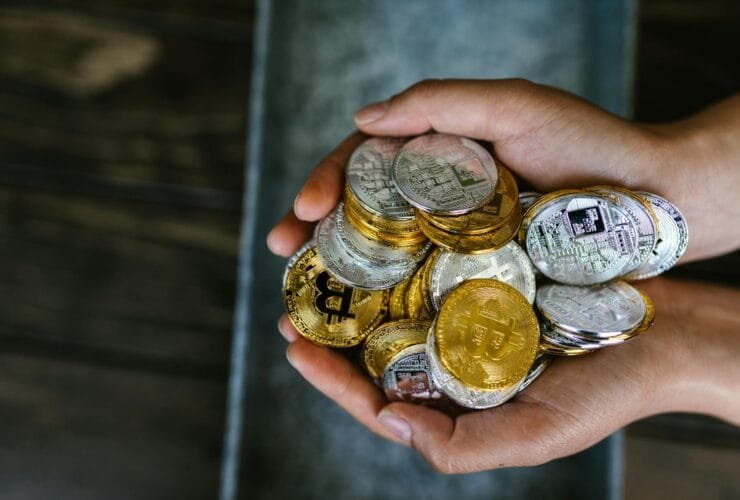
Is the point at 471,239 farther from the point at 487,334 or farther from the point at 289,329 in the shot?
the point at 289,329

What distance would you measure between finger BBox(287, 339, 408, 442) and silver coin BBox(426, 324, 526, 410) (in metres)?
0.12

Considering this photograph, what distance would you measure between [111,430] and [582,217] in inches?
41.9

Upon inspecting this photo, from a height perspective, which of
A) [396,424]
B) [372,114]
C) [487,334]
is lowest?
[396,424]

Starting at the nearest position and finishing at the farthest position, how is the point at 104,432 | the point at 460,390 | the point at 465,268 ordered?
the point at 460,390 < the point at 465,268 < the point at 104,432

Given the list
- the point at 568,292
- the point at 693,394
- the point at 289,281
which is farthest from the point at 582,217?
the point at 289,281

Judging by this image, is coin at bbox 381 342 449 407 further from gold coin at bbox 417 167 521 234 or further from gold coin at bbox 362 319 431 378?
gold coin at bbox 417 167 521 234

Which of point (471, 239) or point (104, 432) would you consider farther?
point (104, 432)

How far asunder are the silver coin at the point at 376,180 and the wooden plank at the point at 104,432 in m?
0.63

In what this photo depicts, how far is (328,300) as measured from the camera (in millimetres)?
1065

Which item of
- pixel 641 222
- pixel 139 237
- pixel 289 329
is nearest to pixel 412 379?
pixel 289 329

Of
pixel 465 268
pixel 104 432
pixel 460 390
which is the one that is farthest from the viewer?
pixel 104 432

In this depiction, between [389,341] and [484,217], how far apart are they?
0.25 meters

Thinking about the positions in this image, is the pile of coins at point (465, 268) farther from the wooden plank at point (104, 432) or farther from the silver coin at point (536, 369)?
the wooden plank at point (104, 432)

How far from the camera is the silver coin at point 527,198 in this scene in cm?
108
